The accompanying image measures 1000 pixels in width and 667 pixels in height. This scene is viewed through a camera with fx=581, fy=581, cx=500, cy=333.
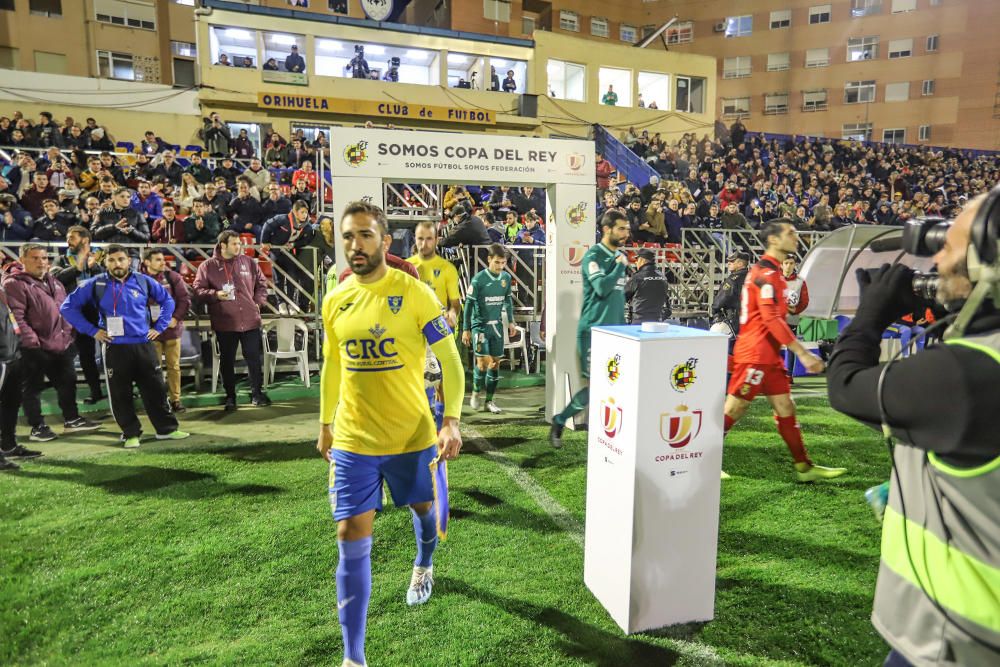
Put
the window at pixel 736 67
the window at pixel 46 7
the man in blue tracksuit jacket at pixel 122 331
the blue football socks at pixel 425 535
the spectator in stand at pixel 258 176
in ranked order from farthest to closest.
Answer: the window at pixel 736 67 → the window at pixel 46 7 → the spectator in stand at pixel 258 176 → the man in blue tracksuit jacket at pixel 122 331 → the blue football socks at pixel 425 535

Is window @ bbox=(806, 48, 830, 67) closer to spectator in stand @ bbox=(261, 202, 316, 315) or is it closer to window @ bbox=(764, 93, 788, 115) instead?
window @ bbox=(764, 93, 788, 115)

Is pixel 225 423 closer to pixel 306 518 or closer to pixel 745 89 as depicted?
pixel 306 518

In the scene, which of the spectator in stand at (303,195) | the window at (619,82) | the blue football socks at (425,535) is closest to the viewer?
the blue football socks at (425,535)

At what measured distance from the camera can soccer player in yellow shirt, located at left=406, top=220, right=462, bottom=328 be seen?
249 inches

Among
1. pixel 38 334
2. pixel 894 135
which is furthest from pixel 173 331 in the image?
pixel 894 135

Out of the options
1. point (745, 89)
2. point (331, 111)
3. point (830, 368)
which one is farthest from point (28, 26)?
point (745, 89)

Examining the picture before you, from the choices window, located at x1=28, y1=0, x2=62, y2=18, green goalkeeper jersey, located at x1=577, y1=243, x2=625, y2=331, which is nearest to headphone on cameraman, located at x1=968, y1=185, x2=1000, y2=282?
green goalkeeper jersey, located at x1=577, y1=243, x2=625, y2=331

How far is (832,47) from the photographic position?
1432 inches

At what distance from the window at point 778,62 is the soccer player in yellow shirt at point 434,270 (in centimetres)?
3889

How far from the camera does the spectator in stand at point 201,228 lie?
965 cm

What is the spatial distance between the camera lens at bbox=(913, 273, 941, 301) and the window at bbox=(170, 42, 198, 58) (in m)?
35.9

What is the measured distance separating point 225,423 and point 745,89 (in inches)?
1572

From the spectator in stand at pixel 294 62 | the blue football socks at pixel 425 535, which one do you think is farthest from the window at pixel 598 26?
the blue football socks at pixel 425 535

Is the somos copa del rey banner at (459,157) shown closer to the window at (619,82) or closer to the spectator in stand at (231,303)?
the spectator in stand at (231,303)
